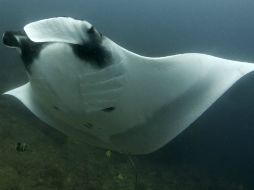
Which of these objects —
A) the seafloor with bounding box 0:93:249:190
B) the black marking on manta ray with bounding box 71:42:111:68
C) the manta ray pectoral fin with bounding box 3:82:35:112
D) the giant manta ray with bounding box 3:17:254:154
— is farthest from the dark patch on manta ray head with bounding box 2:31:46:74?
the seafloor with bounding box 0:93:249:190

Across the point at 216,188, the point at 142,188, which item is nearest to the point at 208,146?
the point at 216,188

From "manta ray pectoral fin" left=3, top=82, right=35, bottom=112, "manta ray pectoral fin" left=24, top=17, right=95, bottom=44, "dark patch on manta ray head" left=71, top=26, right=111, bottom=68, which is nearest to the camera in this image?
"manta ray pectoral fin" left=24, top=17, right=95, bottom=44

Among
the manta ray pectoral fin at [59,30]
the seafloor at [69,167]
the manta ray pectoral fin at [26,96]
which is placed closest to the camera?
the manta ray pectoral fin at [59,30]

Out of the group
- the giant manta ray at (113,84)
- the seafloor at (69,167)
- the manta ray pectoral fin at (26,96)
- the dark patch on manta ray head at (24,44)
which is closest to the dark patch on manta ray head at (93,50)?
the giant manta ray at (113,84)

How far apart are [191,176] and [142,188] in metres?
1.89

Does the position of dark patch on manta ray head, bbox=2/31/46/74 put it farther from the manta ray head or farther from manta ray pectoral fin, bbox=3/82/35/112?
manta ray pectoral fin, bbox=3/82/35/112

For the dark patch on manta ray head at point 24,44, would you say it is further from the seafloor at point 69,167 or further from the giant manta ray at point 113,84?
the seafloor at point 69,167

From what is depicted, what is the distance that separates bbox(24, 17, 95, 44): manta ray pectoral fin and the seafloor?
3.32m

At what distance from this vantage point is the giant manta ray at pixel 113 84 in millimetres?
2010

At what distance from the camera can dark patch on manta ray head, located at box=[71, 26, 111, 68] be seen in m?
1.98

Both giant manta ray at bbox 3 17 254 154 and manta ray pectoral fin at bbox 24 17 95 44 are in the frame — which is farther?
giant manta ray at bbox 3 17 254 154

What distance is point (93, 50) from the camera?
2.01 meters

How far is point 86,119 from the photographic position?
2457mm

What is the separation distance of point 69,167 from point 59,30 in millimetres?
4139
